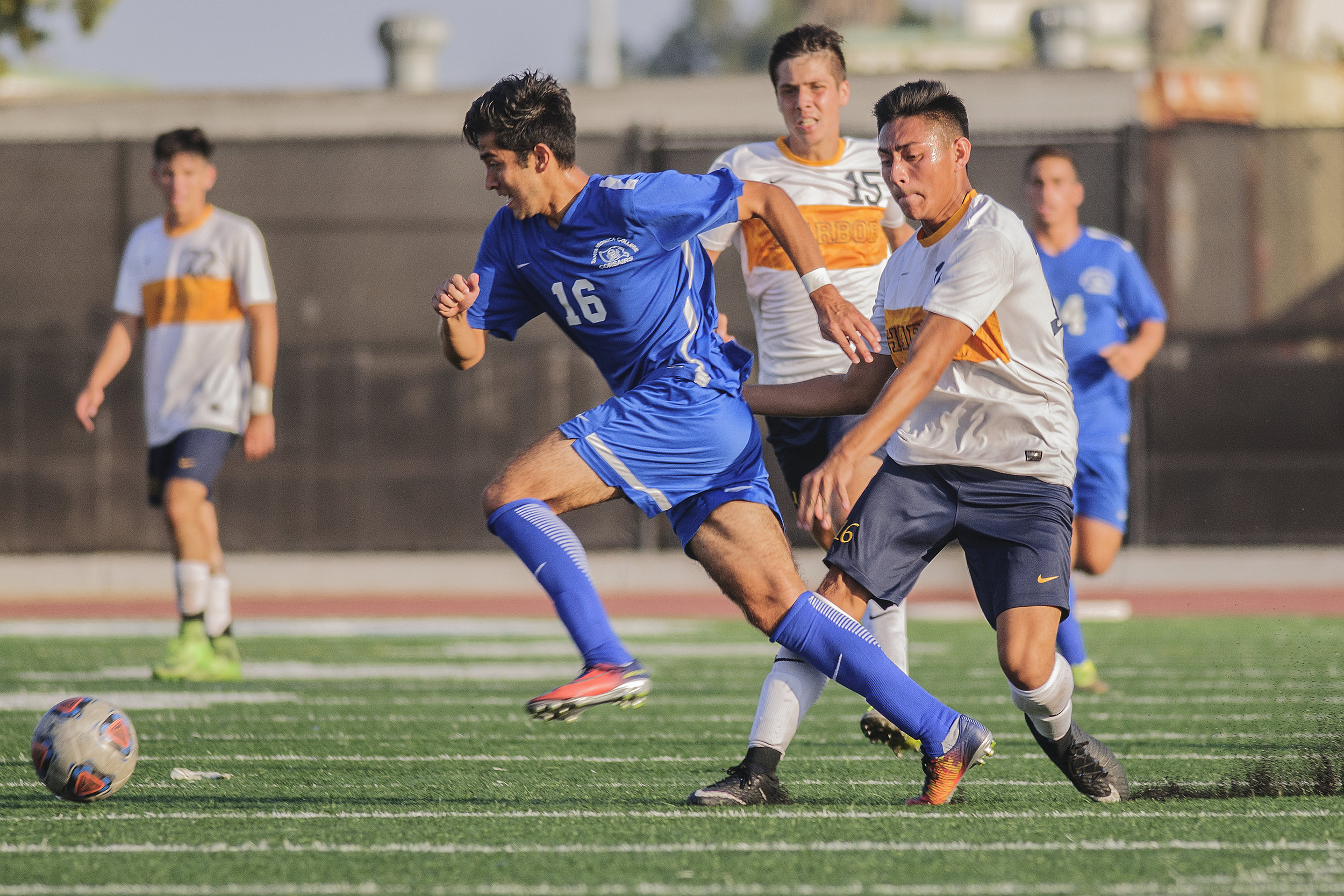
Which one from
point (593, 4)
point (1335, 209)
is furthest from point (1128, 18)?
point (1335, 209)

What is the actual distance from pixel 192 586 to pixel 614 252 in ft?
13.4

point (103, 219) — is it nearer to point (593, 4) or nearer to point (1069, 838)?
point (1069, 838)

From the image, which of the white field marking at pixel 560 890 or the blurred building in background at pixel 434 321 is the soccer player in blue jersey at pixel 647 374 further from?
the blurred building in background at pixel 434 321

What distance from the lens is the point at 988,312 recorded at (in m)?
4.51

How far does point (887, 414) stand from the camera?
438 centimetres

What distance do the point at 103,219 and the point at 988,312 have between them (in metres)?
12.2

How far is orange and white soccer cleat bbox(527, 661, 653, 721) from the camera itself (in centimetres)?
418

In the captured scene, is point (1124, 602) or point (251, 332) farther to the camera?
point (1124, 602)

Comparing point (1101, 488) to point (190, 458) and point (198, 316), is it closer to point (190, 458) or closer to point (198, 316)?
point (190, 458)

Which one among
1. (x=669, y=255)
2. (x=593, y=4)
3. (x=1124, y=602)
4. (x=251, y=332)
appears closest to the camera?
(x=669, y=255)

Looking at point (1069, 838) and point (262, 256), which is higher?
point (262, 256)

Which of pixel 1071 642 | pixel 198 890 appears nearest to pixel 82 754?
pixel 198 890

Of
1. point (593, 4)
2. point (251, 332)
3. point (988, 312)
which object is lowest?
point (251, 332)

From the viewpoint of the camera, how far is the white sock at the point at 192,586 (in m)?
8.16
